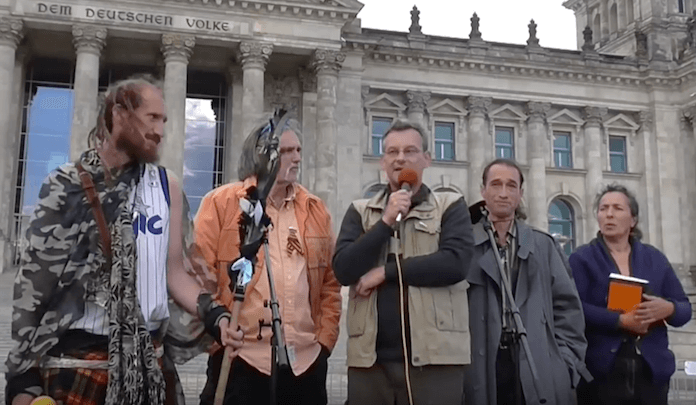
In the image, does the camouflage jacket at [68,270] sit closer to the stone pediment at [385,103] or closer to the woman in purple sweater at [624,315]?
the woman in purple sweater at [624,315]

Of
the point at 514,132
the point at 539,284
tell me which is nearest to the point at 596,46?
the point at 514,132

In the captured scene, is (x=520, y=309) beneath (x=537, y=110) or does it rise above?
beneath

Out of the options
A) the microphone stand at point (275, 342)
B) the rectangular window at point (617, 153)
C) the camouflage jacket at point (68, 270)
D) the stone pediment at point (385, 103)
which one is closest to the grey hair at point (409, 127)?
the microphone stand at point (275, 342)

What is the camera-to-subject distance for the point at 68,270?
3578 mm

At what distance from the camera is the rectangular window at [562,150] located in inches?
1475

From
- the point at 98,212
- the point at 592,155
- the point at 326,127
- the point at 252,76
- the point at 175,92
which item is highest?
the point at 252,76

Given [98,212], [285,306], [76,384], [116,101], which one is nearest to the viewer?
[76,384]

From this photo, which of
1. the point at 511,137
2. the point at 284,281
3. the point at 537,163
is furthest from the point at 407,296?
the point at 511,137

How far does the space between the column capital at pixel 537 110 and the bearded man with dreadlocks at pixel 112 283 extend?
34480 mm

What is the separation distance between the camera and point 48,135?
30109 mm

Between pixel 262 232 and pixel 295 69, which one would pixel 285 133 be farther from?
pixel 295 69

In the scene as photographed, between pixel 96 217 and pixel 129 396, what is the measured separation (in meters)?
0.88

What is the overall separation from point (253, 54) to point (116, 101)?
25872 millimetres

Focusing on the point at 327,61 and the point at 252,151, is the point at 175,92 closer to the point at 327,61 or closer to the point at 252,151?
the point at 327,61
